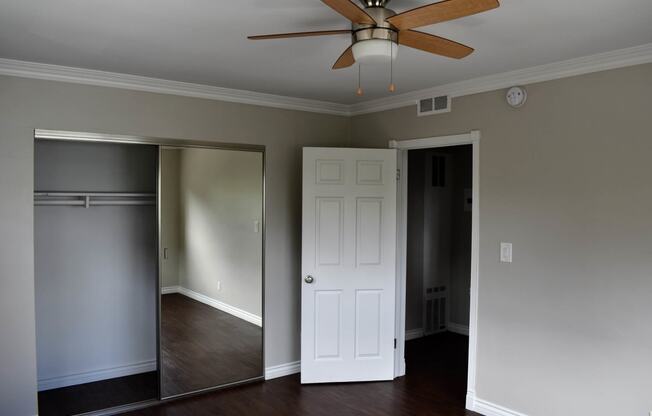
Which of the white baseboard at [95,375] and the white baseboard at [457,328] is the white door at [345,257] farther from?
the white baseboard at [457,328]

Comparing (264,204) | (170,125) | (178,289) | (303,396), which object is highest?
(170,125)

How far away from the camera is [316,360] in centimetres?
431

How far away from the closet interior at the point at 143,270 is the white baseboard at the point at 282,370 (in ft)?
0.25

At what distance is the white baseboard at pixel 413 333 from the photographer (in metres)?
5.54

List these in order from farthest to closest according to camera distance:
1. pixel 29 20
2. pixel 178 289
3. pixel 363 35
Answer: pixel 178 289
pixel 29 20
pixel 363 35

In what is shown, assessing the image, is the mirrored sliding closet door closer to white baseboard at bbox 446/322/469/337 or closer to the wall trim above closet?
the wall trim above closet

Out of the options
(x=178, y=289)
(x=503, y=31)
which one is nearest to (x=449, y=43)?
(x=503, y=31)

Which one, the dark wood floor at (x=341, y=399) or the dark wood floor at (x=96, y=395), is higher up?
the dark wood floor at (x=96, y=395)

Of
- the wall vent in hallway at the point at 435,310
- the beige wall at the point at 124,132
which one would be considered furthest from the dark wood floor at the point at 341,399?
the wall vent in hallway at the point at 435,310

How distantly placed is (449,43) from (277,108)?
97.9 inches

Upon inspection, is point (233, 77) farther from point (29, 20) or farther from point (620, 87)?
point (620, 87)

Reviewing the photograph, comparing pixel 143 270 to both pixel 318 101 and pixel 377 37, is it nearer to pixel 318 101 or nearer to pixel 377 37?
pixel 318 101

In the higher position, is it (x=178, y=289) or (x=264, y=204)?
(x=264, y=204)

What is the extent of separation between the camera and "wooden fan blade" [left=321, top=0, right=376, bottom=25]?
1.79 metres
